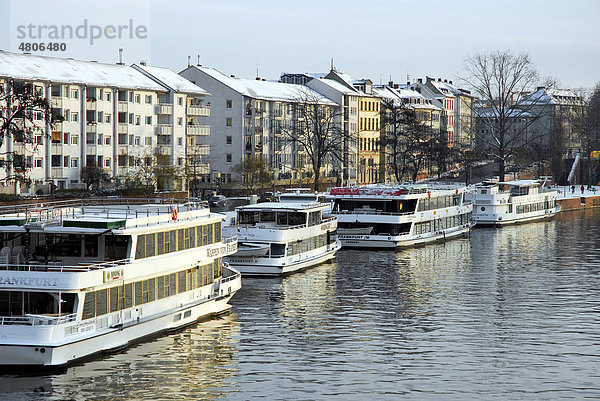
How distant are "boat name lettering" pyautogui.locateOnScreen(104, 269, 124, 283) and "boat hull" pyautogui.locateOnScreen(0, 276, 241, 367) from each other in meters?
1.59

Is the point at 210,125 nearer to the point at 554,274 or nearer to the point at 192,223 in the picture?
the point at 554,274

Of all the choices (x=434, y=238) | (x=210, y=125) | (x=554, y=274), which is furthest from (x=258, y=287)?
(x=210, y=125)

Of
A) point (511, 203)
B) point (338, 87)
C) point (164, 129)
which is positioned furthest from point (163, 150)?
point (338, 87)

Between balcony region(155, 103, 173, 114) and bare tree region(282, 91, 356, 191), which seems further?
bare tree region(282, 91, 356, 191)

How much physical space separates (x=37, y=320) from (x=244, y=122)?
91.7 metres

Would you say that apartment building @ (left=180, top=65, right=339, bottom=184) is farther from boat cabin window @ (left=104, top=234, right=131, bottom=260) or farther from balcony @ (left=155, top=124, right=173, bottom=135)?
boat cabin window @ (left=104, top=234, right=131, bottom=260)

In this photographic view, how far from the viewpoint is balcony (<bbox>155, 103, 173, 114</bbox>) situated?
10594 cm

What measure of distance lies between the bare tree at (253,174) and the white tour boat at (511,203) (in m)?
24.4

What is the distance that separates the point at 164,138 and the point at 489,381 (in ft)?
263

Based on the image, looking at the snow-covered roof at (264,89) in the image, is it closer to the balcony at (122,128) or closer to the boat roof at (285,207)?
the balcony at (122,128)

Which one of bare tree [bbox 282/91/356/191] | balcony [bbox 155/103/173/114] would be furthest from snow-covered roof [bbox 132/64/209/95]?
bare tree [bbox 282/91/356/191]

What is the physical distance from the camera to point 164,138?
108 meters

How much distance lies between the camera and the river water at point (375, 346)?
97.7 feet

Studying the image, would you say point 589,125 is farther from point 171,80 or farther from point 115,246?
point 115,246
